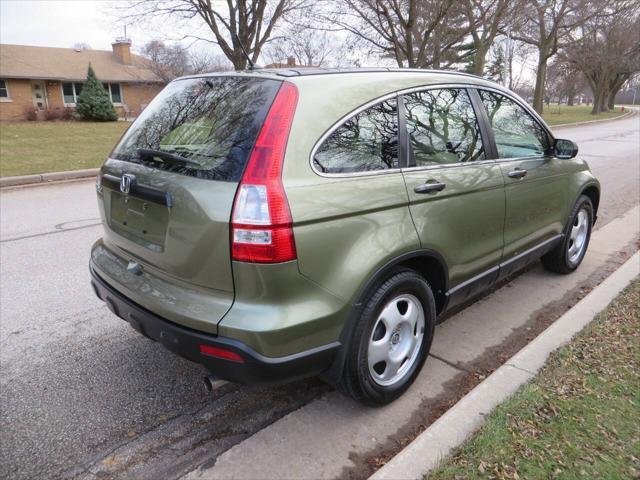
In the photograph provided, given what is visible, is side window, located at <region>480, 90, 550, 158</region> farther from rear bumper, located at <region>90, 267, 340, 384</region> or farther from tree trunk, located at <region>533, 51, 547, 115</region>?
tree trunk, located at <region>533, 51, 547, 115</region>

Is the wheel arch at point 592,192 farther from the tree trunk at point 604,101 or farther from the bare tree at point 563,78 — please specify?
the tree trunk at point 604,101

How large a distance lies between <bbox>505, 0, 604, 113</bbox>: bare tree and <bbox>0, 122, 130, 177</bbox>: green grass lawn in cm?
1647

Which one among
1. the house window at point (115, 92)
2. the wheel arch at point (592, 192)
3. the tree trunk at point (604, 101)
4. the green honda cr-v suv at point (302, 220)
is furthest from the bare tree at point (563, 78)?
the green honda cr-v suv at point (302, 220)

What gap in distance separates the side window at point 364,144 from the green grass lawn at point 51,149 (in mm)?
9445

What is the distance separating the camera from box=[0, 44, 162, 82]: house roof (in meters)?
32.2

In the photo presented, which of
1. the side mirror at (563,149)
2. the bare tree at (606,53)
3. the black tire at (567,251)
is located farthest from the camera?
the bare tree at (606,53)

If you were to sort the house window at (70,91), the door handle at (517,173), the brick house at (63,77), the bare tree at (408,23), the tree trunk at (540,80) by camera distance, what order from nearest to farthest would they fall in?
the door handle at (517,173) → the bare tree at (408,23) → the brick house at (63,77) → the tree trunk at (540,80) → the house window at (70,91)

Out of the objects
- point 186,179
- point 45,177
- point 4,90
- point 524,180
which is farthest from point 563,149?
point 4,90

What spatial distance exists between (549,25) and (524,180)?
3282 centimetres

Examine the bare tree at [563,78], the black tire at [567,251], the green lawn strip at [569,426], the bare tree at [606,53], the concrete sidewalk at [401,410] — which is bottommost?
the concrete sidewalk at [401,410]

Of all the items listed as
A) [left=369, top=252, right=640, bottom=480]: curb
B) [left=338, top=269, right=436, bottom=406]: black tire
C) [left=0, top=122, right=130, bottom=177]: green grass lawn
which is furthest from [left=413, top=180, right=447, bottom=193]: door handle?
[left=0, top=122, right=130, bottom=177]: green grass lawn

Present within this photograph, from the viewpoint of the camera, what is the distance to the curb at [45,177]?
9234mm

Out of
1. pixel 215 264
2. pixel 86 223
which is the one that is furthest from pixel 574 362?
pixel 86 223

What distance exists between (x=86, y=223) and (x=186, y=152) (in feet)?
15.2
